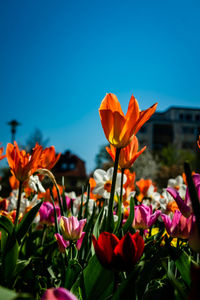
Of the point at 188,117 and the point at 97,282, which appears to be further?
the point at 188,117

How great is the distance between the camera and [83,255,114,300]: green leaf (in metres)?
0.77

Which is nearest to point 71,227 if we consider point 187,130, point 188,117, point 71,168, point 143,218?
point 143,218

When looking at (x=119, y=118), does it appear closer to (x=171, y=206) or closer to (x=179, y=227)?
(x=179, y=227)

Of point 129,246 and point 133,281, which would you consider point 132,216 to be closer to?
point 129,246

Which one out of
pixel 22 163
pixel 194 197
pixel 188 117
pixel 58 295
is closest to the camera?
pixel 58 295

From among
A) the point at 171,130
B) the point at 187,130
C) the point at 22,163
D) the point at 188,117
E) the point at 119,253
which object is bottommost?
the point at 119,253

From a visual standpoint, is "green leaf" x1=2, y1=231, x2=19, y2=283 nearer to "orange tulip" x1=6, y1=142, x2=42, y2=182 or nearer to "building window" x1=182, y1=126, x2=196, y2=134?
"orange tulip" x1=6, y1=142, x2=42, y2=182

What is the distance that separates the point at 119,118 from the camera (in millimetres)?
889

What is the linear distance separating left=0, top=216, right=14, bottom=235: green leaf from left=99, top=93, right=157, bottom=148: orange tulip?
1.52 feet

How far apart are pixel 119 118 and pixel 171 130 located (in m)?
53.6

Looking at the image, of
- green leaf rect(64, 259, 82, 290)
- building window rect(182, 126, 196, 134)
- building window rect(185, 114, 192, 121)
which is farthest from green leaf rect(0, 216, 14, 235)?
building window rect(185, 114, 192, 121)

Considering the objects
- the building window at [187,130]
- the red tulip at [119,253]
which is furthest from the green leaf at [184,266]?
the building window at [187,130]

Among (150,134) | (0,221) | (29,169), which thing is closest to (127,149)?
(29,169)

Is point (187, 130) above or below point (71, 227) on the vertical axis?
above
